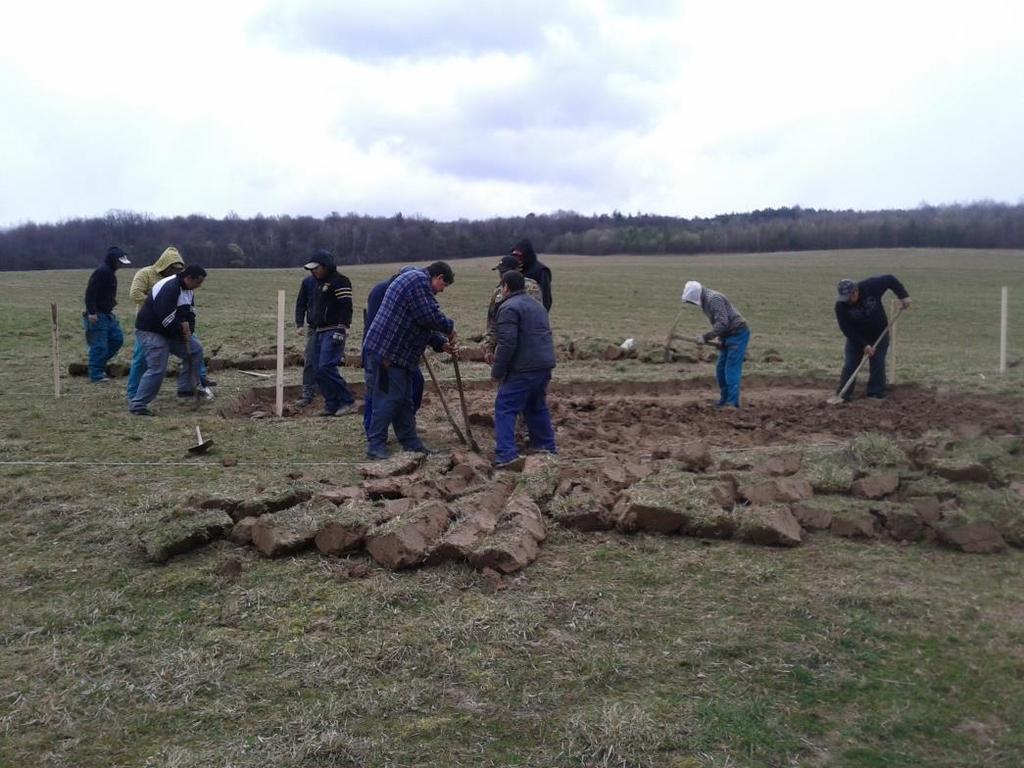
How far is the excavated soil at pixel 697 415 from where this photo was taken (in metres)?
8.64

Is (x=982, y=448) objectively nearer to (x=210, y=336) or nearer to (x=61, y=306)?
(x=210, y=336)

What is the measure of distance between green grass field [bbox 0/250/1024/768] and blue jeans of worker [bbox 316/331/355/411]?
2846mm

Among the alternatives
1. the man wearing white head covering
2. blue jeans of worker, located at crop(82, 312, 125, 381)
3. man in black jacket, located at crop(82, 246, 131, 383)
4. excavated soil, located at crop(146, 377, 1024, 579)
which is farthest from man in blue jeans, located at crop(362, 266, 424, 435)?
blue jeans of worker, located at crop(82, 312, 125, 381)

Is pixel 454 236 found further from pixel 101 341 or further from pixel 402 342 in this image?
pixel 402 342

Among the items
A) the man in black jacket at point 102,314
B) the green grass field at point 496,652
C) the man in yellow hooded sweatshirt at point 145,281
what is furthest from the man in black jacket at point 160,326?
the green grass field at point 496,652

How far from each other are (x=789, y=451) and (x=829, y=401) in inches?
137

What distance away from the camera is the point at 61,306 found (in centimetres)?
2456

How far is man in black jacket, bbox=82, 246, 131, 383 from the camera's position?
10.9 m

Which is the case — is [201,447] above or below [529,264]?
below

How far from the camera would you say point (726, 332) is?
10000 millimetres

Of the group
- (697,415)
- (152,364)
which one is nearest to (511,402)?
(697,415)

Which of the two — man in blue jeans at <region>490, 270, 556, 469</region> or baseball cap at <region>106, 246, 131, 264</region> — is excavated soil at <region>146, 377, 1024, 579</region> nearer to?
man in blue jeans at <region>490, 270, 556, 469</region>

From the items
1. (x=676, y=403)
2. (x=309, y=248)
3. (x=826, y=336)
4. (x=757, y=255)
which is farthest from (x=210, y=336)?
(x=757, y=255)

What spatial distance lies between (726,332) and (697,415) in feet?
3.27
